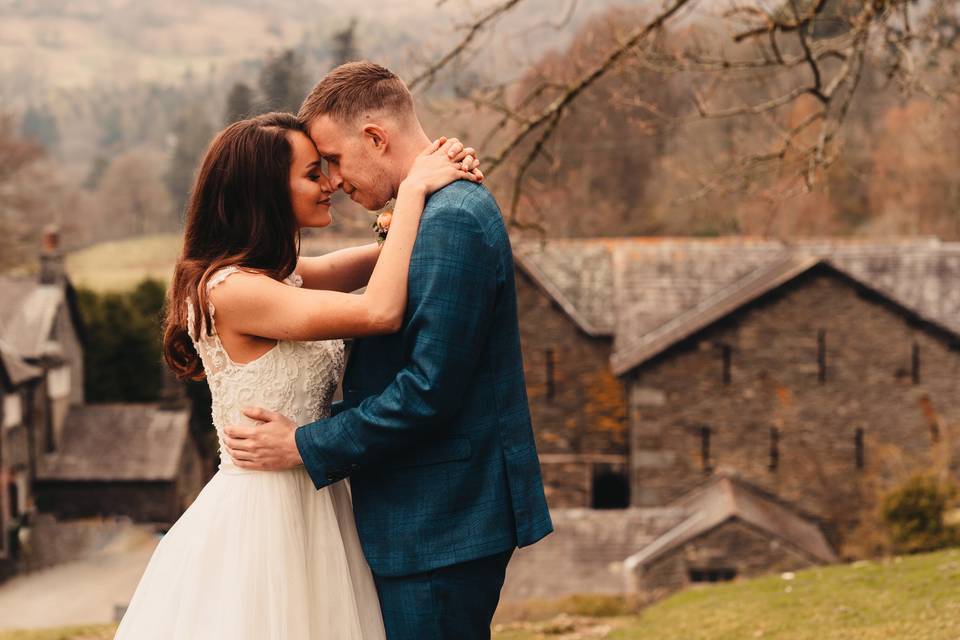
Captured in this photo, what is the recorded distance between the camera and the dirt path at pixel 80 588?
21.2 metres

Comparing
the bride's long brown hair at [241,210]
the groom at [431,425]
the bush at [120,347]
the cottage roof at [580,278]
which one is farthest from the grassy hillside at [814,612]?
the bush at [120,347]

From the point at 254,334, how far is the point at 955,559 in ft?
27.4

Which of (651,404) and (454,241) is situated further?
(651,404)

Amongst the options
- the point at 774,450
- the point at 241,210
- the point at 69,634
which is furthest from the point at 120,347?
the point at 241,210

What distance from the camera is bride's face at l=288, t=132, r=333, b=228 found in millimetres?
3693

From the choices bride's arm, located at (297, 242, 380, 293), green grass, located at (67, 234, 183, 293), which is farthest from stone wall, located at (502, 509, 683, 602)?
green grass, located at (67, 234, 183, 293)

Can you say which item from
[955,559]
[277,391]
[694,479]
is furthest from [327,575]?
[694,479]

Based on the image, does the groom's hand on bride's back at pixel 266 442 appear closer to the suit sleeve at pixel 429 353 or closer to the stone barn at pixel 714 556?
the suit sleeve at pixel 429 353

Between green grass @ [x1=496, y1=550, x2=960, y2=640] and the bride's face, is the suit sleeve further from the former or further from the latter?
green grass @ [x1=496, y1=550, x2=960, y2=640]

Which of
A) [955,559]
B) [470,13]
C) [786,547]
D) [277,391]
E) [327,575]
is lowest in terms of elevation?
[786,547]

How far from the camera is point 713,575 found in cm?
1650

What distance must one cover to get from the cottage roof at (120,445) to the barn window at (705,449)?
591 inches

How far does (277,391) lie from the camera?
366cm

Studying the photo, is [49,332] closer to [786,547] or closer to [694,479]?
[694,479]
